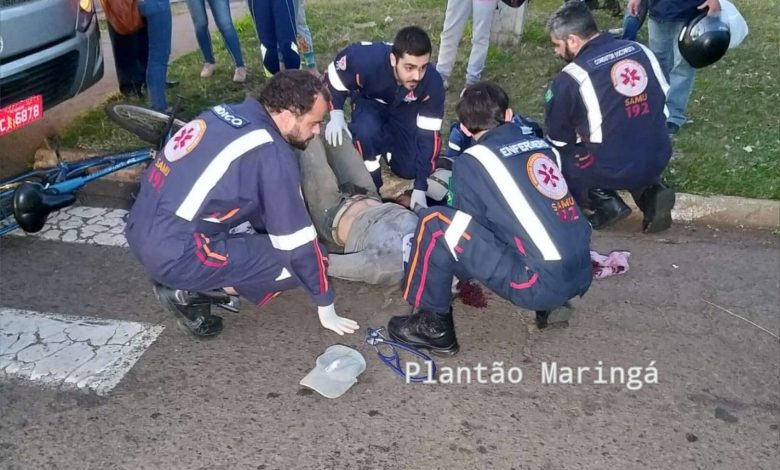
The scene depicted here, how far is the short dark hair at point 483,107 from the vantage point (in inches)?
122

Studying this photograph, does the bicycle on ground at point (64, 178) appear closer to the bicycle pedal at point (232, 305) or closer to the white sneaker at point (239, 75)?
the bicycle pedal at point (232, 305)

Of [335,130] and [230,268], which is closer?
[230,268]

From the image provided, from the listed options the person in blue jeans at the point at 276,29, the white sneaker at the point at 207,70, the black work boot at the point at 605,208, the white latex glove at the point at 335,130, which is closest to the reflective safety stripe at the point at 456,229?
the white latex glove at the point at 335,130

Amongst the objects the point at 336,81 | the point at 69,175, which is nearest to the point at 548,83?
the point at 336,81

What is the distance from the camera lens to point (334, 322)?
323cm

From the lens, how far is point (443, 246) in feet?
10.1

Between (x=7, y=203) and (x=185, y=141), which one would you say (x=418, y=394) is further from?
(x=7, y=203)

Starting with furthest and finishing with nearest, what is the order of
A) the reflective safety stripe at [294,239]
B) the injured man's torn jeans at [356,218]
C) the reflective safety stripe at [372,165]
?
1. the reflective safety stripe at [372,165]
2. the injured man's torn jeans at [356,218]
3. the reflective safety stripe at [294,239]

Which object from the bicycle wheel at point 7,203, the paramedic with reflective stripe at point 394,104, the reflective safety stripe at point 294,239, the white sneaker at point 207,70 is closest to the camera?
the reflective safety stripe at point 294,239

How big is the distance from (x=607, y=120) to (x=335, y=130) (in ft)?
5.09

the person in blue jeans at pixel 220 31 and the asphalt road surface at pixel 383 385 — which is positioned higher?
the person in blue jeans at pixel 220 31

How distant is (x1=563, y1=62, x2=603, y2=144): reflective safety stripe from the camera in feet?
12.9

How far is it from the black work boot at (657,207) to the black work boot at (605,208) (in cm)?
11

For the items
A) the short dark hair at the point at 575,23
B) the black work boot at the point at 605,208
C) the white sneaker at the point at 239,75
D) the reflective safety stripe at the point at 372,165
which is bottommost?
the black work boot at the point at 605,208
